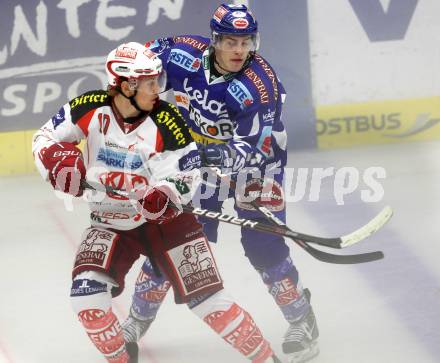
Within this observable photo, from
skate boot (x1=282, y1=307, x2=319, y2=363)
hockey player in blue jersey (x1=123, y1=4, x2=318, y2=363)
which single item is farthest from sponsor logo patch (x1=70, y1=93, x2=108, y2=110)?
skate boot (x1=282, y1=307, x2=319, y2=363)

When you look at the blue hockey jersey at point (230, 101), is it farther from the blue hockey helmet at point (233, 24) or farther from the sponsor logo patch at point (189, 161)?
the sponsor logo patch at point (189, 161)

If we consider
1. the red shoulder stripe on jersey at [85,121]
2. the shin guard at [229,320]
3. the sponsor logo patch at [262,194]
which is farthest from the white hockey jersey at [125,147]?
the sponsor logo patch at [262,194]

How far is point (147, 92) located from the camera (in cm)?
460

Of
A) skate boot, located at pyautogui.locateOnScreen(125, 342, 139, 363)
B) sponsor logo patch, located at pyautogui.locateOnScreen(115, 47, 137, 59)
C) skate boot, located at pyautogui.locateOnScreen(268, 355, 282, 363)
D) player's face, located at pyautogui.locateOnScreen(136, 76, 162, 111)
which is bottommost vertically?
skate boot, located at pyautogui.locateOnScreen(125, 342, 139, 363)

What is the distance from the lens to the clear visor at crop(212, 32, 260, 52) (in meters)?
5.18

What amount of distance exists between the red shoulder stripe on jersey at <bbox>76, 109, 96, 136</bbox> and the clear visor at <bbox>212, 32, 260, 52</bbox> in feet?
2.71

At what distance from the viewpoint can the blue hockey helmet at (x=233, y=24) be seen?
5.16 m

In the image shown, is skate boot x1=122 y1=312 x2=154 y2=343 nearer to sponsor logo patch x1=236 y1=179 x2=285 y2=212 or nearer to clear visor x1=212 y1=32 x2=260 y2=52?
sponsor logo patch x1=236 y1=179 x2=285 y2=212

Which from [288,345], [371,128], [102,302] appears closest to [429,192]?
[371,128]

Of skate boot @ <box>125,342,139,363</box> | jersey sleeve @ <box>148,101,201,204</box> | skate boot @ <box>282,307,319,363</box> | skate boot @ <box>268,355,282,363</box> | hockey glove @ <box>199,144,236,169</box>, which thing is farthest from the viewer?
skate boot @ <box>282,307,319,363</box>

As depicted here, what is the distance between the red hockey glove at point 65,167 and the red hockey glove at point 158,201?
28 centimetres

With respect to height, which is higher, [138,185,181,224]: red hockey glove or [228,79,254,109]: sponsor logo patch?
[228,79,254,109]: sponsor logo patch

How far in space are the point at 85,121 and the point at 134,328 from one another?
4.03ft

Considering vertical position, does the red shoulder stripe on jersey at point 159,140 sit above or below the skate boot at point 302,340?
above
